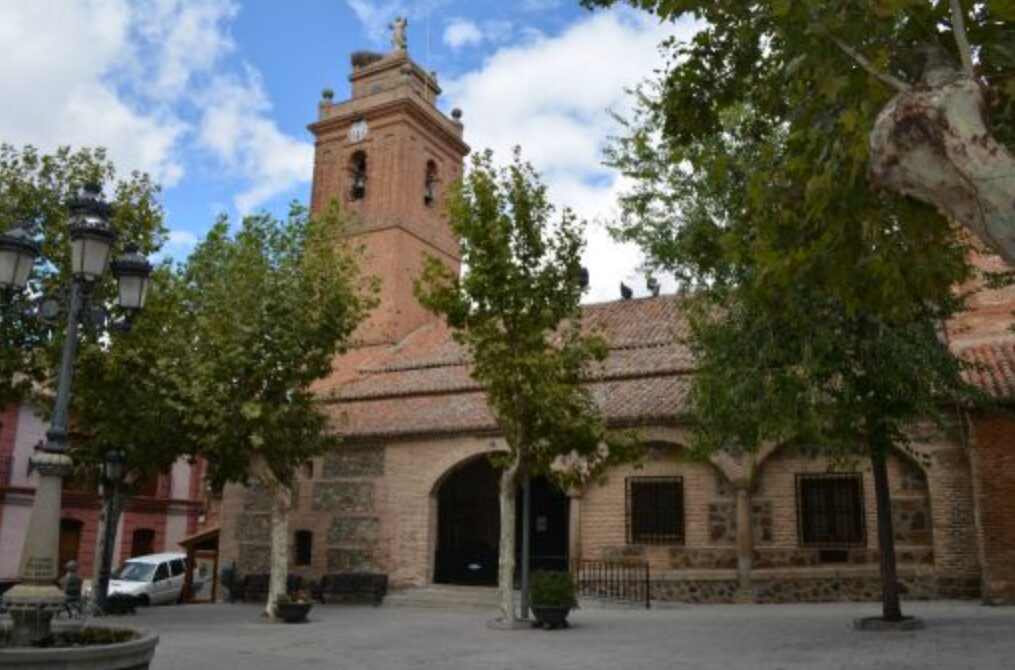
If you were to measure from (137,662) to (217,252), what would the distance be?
41.2ft

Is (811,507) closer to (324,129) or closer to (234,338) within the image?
(234,338)

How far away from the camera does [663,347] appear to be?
21531 millimetres

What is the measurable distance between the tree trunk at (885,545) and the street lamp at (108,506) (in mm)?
13960

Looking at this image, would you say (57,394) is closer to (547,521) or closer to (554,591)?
(554,591)

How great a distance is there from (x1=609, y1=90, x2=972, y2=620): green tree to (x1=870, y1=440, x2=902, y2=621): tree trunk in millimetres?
19

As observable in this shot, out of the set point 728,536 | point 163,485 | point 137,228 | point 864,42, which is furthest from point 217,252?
point 163,485

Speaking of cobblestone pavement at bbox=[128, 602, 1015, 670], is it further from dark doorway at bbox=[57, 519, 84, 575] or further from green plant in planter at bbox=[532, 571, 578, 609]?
dark doorway at bbox=[57, 519, 84, 575]

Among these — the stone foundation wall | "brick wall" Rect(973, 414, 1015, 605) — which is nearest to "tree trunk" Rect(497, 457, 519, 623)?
the stone foundation wall

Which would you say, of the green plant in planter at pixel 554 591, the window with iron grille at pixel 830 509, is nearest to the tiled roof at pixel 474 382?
the window with iron grille at pixel 830 509

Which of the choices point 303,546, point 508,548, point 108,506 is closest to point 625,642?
point 508,548

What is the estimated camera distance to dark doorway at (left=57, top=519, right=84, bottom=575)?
2880cm

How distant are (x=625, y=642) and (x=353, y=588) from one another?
10597mm

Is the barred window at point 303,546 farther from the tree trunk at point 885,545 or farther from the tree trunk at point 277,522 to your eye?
the tree trunk at point 885,545

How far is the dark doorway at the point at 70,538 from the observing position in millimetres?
28797
